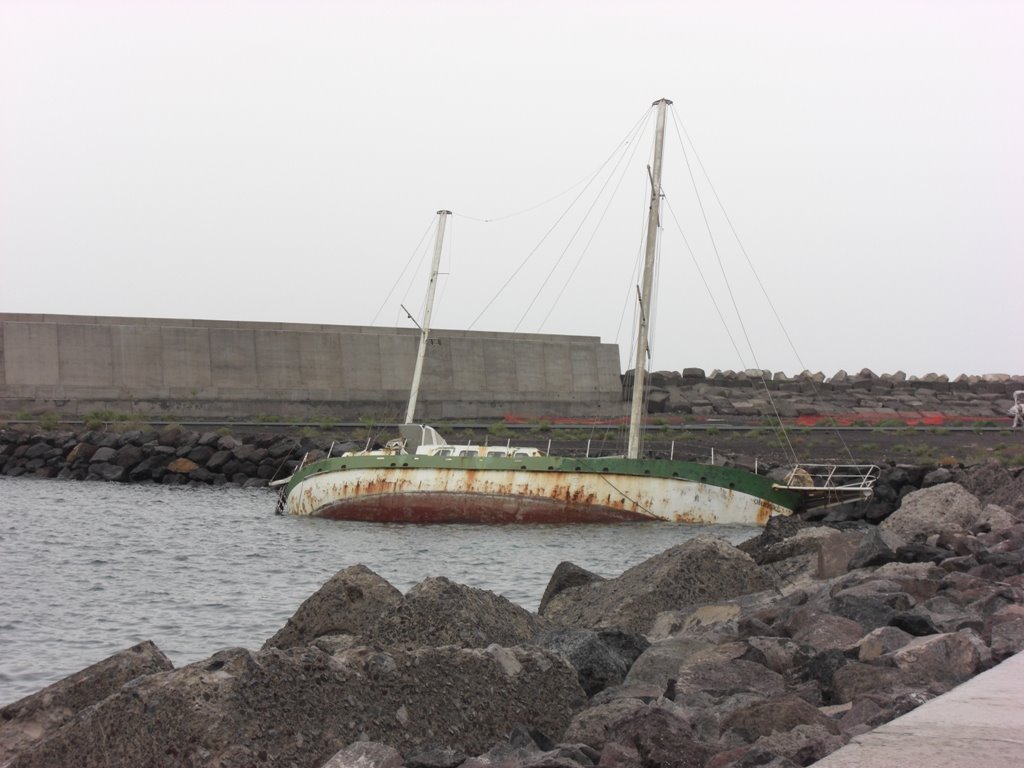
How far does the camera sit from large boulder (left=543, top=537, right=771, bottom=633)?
11516 mm

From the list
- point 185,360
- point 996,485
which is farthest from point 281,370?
point 996,485

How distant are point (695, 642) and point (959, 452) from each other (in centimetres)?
2989

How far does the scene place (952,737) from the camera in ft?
15.9

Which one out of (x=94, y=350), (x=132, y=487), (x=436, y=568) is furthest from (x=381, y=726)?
(x=94, y=350)

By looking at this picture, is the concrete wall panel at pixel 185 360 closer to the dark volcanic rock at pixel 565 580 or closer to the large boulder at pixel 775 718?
the dark volcanic rock at pixel 565 580

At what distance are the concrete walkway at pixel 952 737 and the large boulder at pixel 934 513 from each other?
988cm

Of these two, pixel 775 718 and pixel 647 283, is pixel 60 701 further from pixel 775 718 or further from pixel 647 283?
pixel 647 283

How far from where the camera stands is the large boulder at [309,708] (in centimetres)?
584

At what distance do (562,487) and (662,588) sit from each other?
45.4 ft

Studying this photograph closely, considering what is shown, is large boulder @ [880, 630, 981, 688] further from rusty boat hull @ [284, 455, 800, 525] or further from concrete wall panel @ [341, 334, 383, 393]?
concrete wall panel @ [341, 334, 383, 393]

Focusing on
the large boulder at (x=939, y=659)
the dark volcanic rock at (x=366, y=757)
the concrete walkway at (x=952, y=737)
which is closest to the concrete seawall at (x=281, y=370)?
the large boulder at (x=939, y=659)

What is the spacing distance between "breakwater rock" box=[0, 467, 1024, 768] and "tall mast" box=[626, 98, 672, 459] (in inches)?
597

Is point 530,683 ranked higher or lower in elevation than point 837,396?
lower

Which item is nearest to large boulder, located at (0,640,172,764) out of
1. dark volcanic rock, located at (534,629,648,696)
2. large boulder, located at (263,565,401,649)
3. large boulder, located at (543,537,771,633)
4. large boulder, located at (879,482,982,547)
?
large boulder, located at (263,565,401,649)
